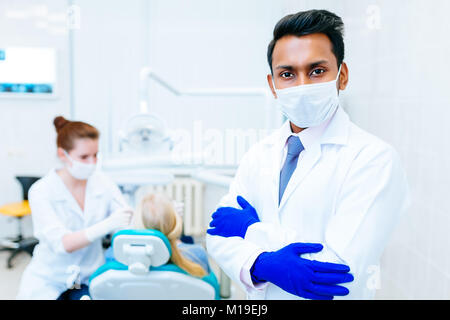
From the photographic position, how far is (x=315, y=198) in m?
0.70

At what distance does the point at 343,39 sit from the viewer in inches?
26.9

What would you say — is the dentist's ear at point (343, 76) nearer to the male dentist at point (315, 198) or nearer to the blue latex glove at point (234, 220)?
the male dentist at point (315, 198)

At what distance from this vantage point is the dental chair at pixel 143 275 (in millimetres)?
1065

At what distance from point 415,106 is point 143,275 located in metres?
1.03

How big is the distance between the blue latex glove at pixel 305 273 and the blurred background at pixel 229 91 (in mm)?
426

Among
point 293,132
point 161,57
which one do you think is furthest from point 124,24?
point 293,132

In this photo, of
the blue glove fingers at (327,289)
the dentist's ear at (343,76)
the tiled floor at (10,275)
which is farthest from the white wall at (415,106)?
the tiled floor at (10,275)

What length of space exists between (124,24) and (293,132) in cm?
130

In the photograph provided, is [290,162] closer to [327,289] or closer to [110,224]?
[327,289]

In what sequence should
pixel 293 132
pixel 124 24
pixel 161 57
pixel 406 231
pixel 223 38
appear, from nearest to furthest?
pixel 293 132
pixel 406 231
pixel 223 38
pixel 124 24
pixel 161 57

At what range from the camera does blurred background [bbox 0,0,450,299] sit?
110 centimetres

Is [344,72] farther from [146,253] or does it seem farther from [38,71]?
[38,71]

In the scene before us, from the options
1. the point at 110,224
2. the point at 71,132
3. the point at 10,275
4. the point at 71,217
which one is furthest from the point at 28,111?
the point at 10,275

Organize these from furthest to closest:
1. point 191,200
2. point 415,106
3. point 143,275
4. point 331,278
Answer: point 191,200 < point 415,106 < point 143,275 < point 331,278
